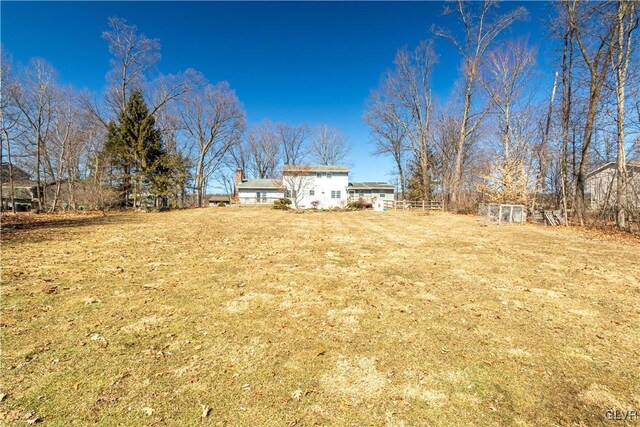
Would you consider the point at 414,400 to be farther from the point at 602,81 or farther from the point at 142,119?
the point at 142,119

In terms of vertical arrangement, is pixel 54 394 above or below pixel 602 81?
below

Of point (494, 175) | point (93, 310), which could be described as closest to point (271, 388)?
point (93, 310)

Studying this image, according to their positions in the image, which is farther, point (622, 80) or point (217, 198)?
point (217, 198)

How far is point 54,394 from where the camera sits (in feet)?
6.95

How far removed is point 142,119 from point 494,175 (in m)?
27.5

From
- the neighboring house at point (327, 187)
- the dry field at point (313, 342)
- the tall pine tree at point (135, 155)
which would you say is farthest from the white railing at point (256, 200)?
the dry field at point (313, 342)

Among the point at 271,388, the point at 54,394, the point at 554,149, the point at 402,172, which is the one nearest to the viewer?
the point at 54,394

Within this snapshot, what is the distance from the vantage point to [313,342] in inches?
118

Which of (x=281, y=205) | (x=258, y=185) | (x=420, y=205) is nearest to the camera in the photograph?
(x=281, y=205)

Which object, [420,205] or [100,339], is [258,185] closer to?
[420,205]

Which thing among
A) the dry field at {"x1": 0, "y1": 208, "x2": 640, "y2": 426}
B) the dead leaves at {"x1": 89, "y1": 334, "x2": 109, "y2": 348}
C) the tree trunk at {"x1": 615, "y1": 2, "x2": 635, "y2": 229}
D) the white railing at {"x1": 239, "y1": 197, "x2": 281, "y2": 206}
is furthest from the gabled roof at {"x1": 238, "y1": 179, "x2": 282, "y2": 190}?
the dead leaves at {"x1": 89, "y1": 334, "x2": 109, "y2": 348}

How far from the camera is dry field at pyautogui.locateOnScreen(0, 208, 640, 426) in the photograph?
2.07 meters

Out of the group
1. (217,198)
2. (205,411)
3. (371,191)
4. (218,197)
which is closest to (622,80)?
(205,411)

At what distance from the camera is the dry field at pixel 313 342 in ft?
6.81
